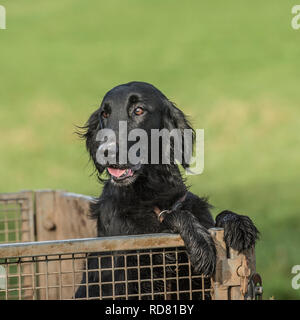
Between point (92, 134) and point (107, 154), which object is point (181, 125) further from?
point (107, 154)

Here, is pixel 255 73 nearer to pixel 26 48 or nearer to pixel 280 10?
pixel 280 10

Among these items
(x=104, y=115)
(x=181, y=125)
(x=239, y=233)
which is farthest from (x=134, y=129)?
(x=239, y=233)

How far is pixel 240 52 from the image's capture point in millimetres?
18453

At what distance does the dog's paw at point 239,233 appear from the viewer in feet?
10.9

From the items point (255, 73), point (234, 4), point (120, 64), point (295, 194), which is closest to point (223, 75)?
point (255, 73)

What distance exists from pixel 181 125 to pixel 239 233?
47.1 inches

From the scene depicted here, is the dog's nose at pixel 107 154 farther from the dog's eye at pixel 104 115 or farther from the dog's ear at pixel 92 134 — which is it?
the dog's ear at pixel 92 134

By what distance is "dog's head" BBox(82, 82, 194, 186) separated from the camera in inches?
153

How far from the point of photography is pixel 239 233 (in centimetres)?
332

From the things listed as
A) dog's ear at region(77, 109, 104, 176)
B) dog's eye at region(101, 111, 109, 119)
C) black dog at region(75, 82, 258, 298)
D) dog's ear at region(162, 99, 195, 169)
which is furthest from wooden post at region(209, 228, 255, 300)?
dog's ear at region(77, 109, 104, 176)

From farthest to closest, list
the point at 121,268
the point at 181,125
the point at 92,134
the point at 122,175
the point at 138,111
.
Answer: the point at 92,134
the point at 181,125
the point at 138,111
the point at 122,175
the point at 121,268

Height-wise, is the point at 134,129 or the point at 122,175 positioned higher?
the point at 134,129

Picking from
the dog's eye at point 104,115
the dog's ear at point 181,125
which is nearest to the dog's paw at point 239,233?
the dog's ear at point 181,125

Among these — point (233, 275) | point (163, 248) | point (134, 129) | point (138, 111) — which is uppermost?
point (138, 111)
